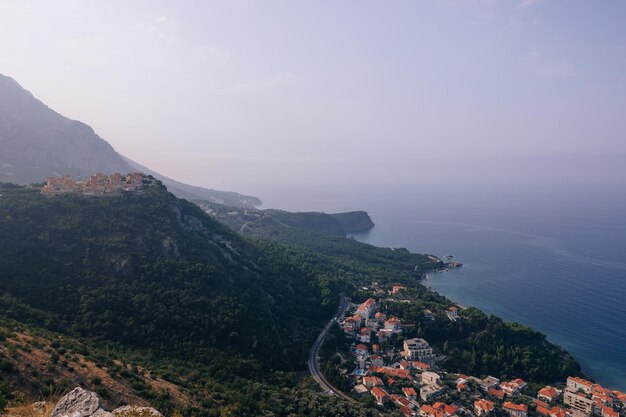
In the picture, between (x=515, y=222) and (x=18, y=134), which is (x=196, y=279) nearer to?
(x=18, y=134)

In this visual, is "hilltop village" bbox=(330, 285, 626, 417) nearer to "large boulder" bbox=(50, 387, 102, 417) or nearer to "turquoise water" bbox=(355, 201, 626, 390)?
"turquoise water" bbox=(355, 201, 626, 390)

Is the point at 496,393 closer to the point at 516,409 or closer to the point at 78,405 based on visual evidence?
the point at 516,409

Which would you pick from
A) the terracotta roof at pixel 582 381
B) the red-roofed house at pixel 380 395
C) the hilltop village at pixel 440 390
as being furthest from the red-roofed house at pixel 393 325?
the terracotta roof at pixel 582 381

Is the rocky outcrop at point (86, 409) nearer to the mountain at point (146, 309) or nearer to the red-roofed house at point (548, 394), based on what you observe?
the mountain at point (146, 309)

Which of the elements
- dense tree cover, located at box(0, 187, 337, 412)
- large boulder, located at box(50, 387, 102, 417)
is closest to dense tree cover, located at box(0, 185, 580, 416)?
dense tree cover, located at box(0, 187, 337, 412)

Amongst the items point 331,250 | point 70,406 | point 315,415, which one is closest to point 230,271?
point 315,415

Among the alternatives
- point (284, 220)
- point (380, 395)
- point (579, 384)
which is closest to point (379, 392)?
point (380, 395)

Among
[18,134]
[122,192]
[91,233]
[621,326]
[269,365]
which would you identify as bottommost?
[269,365]
